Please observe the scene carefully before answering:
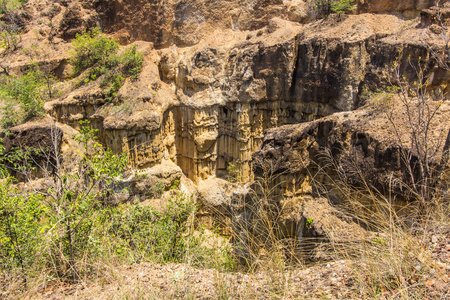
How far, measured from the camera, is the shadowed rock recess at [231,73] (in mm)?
11727

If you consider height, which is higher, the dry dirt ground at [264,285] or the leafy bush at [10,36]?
the leafy bush at [10,36]

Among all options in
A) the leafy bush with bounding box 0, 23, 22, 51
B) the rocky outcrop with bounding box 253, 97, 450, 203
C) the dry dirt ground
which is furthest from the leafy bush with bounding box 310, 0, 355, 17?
the leafy bush with bounding box 0, 23, 22, 51

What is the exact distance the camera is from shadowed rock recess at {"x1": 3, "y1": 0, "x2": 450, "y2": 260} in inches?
462

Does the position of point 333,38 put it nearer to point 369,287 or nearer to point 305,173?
point 305,173

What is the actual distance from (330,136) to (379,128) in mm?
1165

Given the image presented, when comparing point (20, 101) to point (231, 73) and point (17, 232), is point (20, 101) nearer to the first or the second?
point (231, 73)

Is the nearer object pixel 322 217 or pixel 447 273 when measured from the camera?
pixel 447 273

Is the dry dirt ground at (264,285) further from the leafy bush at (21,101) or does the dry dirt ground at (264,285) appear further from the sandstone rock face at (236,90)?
the leafy bush at (21,101)

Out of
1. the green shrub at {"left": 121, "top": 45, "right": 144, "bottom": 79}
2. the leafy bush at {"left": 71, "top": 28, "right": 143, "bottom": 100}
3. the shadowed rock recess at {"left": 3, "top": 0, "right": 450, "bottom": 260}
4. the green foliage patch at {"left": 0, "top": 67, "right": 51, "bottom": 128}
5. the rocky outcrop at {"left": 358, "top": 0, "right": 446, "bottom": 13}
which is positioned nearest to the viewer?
the shadowed rock recess at {"left": 3, "top": 0, "right": 450, "bottom": 260}

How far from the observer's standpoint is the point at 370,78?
1173 centimetres

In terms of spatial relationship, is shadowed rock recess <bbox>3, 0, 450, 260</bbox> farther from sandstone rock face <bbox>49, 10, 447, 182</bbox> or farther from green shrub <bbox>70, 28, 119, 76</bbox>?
green shrub <bbox>70, 28, 119, 76</bbox>

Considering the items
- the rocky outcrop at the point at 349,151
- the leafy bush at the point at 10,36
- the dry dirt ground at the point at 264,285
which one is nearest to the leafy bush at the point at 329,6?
the rocky outcrop at the point at 349,151

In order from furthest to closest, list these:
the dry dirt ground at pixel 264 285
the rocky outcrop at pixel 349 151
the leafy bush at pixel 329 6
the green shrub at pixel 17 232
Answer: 1. the leafy bush at pixel 329 6
2. the rocky outcrop at pixel 349 151
3. the green shrub at pixel 17 232
4. the dry dirt ground at pixel 264 285

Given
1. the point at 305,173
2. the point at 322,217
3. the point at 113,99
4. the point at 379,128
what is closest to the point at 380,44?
the point at 379,128
